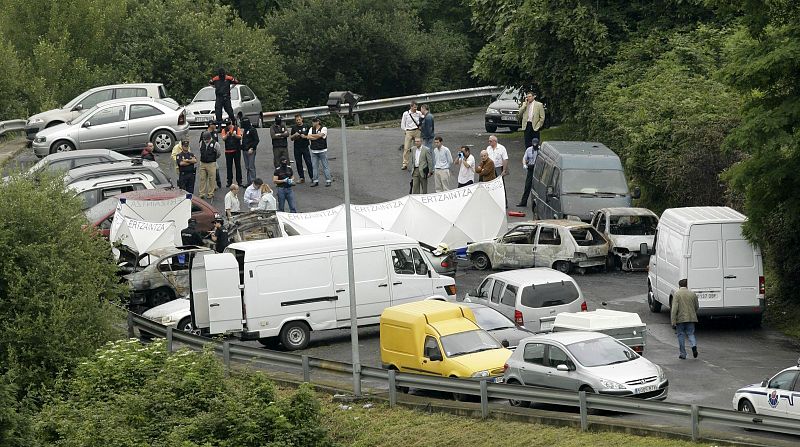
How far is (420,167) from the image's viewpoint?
3712 centimetres

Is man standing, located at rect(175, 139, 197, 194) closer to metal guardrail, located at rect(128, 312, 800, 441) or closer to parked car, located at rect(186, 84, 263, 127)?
parked car, located at rect(186, 84, 263, 127)

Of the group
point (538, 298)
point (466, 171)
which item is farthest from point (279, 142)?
point (538, 298)

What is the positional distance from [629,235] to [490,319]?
8370 mm

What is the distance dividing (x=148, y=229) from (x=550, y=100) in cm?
1884

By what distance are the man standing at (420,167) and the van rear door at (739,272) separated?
456 inches

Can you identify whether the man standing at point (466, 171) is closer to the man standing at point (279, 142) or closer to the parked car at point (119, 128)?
the man standing at point (279, 142)

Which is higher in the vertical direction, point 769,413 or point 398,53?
point 398,53

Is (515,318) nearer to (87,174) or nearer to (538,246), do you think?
(538,246)

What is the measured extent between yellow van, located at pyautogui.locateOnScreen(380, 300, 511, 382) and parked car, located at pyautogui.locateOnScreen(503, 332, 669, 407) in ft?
3.04

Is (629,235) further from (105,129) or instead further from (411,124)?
(105,129)

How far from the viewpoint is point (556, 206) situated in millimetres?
34844

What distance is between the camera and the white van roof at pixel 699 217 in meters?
27.4

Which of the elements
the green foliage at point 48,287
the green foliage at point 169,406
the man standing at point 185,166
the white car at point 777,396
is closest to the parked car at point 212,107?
the man standing at point 185,166

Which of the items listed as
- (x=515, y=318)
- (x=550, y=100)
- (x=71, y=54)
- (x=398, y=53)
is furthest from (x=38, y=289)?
(x=398, y=53)
